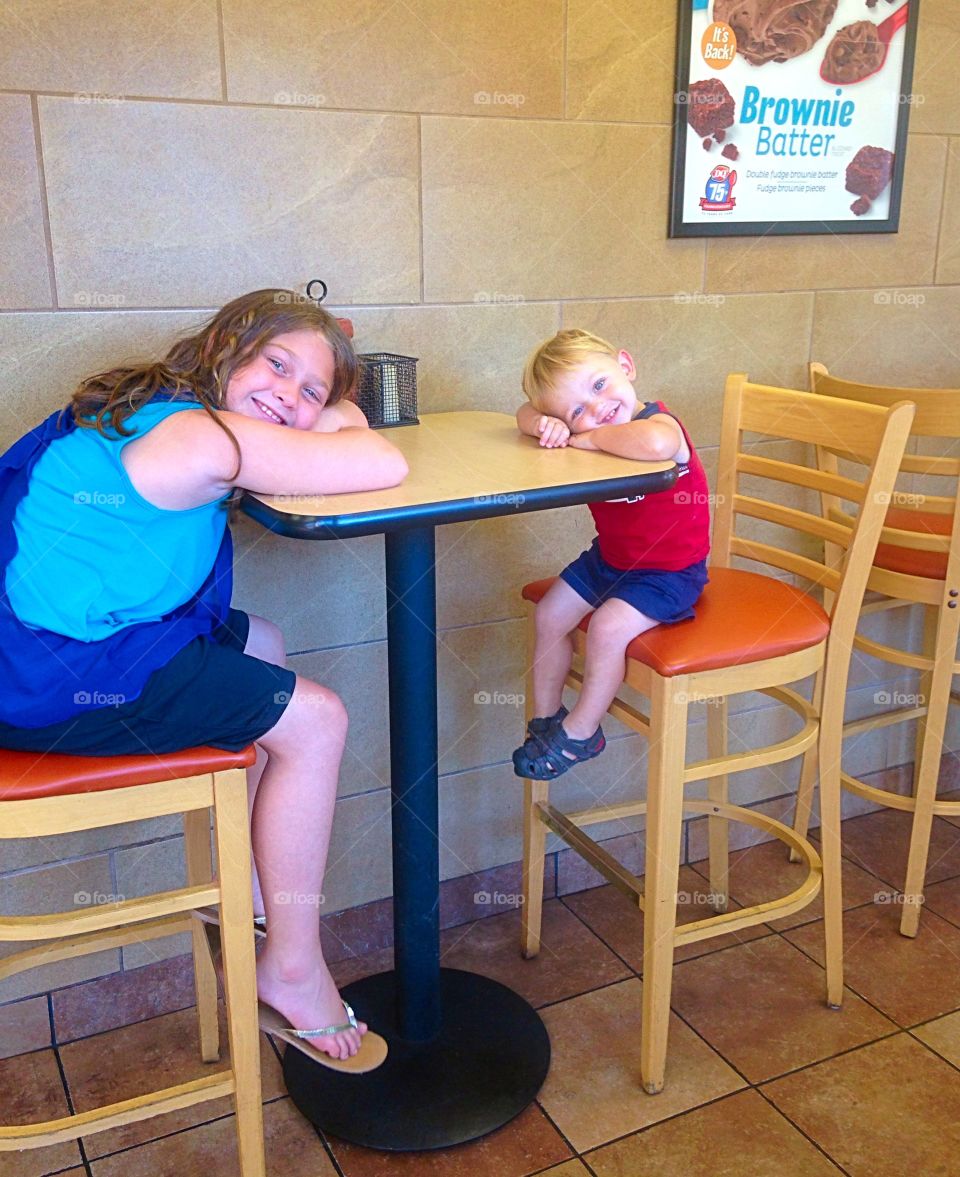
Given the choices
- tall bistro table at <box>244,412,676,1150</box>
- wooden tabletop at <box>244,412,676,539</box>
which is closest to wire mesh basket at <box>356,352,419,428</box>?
tall bistro table at <box>244,412,676,1150</box>

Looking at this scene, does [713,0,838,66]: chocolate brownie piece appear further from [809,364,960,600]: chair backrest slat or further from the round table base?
the round table base

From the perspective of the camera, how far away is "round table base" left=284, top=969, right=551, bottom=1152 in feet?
6.16

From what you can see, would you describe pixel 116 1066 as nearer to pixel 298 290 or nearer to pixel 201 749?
pixel 201 749

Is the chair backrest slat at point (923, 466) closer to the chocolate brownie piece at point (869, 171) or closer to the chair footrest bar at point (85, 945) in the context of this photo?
the chocolate brownie piece at point (869, 171)

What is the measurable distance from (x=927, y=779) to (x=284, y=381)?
163 cm

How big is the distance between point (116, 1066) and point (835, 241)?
7.58 ft

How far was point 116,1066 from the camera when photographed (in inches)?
82.8

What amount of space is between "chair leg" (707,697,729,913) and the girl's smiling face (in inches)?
46.3

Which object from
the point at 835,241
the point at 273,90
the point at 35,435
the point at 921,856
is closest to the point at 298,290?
the point at 273,90

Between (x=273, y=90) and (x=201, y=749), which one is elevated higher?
(x=273, y=90)

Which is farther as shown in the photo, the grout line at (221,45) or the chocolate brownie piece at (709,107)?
the chocolate brownie piece at (709,107)

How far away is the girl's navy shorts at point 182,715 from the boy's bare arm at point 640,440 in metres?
0.61

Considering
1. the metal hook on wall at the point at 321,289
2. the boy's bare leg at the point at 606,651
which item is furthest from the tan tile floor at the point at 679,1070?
the metal hook on wall at the point at 321,289

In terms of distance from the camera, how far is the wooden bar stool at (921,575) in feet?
7.36
